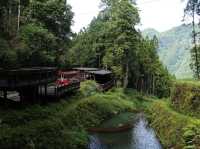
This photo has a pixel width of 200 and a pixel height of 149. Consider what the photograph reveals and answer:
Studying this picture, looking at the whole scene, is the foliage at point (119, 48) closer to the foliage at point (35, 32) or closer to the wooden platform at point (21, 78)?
the foliage at point (35, 32)

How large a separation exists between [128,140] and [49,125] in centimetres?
998

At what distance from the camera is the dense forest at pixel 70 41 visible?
6233cm

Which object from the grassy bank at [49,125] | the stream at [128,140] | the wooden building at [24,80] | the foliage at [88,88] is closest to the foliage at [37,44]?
the foliage at [88,88]

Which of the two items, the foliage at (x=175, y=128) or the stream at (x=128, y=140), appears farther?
the stream at (x=128, y=140)

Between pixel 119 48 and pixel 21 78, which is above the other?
pixel 119 48

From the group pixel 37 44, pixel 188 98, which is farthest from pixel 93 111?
pixel 37 44

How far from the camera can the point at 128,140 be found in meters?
38.9

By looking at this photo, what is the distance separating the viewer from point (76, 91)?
58.2 metres

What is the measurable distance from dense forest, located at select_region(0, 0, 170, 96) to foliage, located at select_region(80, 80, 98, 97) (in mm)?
7777

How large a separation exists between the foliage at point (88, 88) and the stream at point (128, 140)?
1664 centimetres

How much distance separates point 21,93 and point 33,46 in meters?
24.7

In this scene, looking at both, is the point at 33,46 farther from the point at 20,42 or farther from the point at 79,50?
the point at 79,50

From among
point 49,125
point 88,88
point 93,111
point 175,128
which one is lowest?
point 93,111

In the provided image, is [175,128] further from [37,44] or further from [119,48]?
[119,48]
